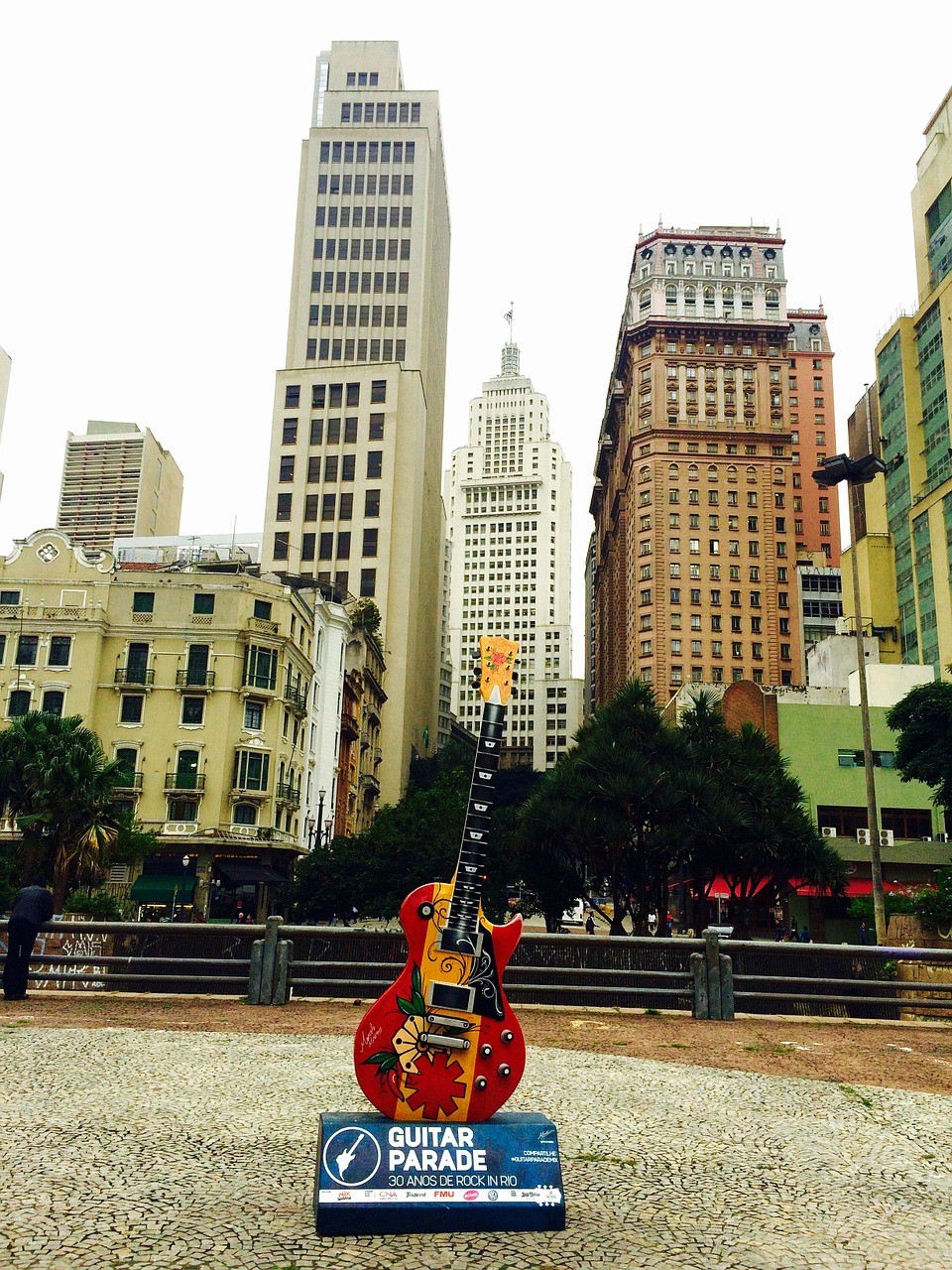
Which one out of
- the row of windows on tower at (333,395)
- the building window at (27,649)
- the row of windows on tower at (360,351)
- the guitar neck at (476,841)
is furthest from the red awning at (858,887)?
the row of windows on tower at (360,351)

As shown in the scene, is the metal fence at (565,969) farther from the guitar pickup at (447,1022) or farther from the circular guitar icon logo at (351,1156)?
the circular guitar icon logo at (351,1156)

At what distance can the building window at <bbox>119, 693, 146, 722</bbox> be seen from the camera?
168 ft

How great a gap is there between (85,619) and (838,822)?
41.6 metres

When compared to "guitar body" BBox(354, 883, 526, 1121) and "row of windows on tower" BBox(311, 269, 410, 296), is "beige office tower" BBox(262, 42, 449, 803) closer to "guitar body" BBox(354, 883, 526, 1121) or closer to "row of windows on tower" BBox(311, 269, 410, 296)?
"row of windows on tower" BBox(311, 269, 410, 296)

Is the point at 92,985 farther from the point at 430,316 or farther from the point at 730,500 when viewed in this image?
the point at 430,316

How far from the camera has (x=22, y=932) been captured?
12.6m

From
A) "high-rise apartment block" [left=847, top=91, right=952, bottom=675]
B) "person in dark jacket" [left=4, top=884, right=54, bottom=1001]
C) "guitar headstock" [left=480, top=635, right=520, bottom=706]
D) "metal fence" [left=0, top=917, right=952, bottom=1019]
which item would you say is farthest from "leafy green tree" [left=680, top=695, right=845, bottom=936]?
"high-rise apartment block" [left=847, top=91, right=952, bottom=675]

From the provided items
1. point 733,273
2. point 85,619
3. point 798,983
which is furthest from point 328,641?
point 733,273

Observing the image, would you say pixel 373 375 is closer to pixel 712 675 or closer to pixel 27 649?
pixel 712 675

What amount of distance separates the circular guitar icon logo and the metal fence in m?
7.97

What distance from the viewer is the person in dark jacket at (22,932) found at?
12516 millimetres

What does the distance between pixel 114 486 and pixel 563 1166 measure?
183m

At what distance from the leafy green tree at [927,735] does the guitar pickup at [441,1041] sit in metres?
43.9

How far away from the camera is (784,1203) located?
5754 millimetres
